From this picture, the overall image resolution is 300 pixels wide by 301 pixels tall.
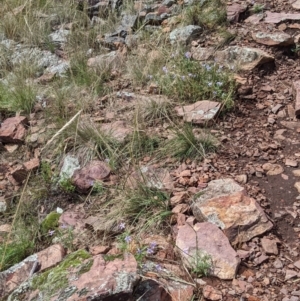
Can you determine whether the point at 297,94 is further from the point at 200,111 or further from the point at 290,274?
the point at 290,274

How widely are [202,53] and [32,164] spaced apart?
1.66 meters

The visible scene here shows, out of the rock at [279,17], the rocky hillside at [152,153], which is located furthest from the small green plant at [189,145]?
the rock at [279,17]

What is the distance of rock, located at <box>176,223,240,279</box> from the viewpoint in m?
2.50

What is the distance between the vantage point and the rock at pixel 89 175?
329 cm

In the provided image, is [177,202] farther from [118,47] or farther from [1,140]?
[118,47]

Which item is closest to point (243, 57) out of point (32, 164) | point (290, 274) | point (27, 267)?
point (32, 164)

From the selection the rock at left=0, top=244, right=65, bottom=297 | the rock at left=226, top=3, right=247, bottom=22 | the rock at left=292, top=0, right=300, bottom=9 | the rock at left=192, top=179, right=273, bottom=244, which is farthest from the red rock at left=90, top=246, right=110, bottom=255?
the rock at left=292, top=0, right=300, bottom=9

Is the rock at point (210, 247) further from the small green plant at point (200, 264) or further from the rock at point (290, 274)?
the rock at point (290, 274)

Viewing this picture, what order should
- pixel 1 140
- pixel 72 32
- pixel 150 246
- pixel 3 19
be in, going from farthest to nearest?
pixel 3 19, pixel 72 32, pixel 1 140, pixel 150 246


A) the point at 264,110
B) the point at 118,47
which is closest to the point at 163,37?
the point at 118,47

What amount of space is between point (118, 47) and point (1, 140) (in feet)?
4.76

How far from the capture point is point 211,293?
2400 mm

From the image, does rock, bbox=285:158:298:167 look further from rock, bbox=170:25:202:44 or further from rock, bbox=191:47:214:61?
rock, bbox=170:25:202:44

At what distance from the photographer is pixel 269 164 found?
3.19m
